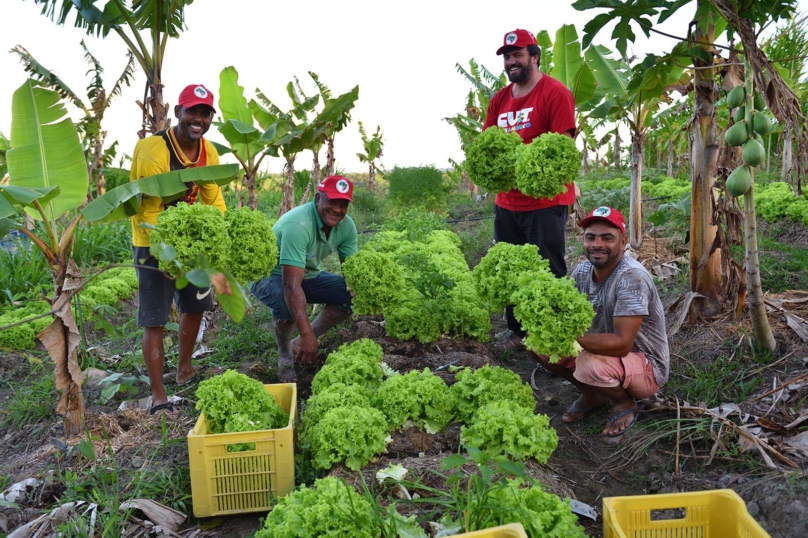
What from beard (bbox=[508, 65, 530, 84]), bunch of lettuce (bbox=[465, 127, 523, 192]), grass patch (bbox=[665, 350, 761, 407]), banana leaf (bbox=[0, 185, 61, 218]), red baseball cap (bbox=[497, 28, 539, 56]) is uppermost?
red baseball cap (bbox=[497, 28, 539, 56])

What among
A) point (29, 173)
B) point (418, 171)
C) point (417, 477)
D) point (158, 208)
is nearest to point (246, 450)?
point (417, 477)

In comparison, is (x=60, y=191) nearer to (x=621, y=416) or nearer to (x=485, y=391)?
(x=485, y=391)

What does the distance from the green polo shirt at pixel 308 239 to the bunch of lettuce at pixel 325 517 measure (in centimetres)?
274

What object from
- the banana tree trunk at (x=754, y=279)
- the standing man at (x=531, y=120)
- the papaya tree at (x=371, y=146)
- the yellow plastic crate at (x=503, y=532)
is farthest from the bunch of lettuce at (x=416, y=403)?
the papaya tree at (x=371, y=146)

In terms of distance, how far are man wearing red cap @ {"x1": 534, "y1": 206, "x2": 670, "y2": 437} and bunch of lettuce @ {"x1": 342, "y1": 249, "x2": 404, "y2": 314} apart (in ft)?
5.33

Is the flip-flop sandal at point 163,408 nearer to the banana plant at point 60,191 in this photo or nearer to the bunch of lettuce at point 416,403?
the banana plant at point 60,191

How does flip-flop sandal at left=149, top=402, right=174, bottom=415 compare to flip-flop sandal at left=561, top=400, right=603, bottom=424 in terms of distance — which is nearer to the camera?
flip-flop sandal at left=561, top=400, right=603, bottom=424

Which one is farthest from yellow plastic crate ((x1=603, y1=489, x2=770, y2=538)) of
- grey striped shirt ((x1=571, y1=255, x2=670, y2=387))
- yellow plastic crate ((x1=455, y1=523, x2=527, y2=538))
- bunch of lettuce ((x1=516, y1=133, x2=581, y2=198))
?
bunch of lettuce ((x1=516, y1=133, x2=581, y2=198))

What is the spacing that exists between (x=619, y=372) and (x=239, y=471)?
A: 2.77 m

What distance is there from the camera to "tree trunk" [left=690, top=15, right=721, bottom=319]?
5688mm

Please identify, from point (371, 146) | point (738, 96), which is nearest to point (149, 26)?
point (738, 96)

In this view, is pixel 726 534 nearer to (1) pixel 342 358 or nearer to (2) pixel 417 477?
(2) pixel 417 477

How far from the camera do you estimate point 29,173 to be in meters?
4.73

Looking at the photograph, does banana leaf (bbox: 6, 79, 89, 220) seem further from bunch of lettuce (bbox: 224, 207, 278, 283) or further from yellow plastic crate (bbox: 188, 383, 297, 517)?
yellow plastic crate (bbox: 188, 383, 297, 517)
